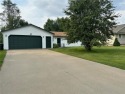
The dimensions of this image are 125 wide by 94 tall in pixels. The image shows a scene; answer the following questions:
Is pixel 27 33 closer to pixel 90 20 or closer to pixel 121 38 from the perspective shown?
pixel 90 20

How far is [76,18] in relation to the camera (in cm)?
2489

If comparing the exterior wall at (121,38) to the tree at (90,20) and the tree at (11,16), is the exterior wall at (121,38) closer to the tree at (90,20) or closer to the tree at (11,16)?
the tree at (90,20)

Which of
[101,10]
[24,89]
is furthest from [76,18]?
[24,89]

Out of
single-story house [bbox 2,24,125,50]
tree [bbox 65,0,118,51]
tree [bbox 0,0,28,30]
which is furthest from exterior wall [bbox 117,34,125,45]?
tree [bbox 0,0,28,30]

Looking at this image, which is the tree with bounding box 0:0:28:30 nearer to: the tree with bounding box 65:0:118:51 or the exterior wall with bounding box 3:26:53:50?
the exterior wall with bounding box 3:26:53:50

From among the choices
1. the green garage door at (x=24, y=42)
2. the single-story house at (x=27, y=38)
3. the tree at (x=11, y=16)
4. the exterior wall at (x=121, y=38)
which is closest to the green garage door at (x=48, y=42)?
the single-story house at (x=27, y=38)

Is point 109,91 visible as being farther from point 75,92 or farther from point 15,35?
point 15,35

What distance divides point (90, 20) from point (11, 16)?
4613 cm

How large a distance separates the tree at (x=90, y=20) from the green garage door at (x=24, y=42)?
34.5 ft

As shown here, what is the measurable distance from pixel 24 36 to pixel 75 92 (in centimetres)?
2804

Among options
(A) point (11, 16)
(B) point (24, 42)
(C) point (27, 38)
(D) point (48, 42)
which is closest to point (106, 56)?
(B) point (24, 42)

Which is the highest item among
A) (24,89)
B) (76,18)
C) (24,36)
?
(76,18)

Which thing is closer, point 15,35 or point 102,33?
point 102,33

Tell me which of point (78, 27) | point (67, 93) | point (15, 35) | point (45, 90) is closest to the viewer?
point (67, 93)
